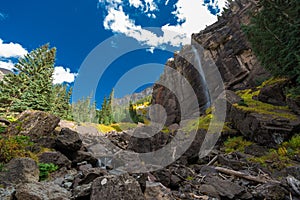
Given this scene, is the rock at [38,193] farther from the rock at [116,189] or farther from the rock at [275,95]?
the rock at [275,95]

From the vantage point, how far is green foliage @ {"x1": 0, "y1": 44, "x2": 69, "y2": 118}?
26.9 m

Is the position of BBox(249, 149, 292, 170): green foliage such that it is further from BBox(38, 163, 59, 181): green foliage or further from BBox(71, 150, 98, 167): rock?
BBox(38, 163, 59, 181): green foliage

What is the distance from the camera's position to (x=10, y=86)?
2808 centimetres

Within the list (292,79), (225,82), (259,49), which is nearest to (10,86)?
(259,49)

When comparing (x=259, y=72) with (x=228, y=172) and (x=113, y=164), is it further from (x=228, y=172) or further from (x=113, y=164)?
(x=113, y=164)

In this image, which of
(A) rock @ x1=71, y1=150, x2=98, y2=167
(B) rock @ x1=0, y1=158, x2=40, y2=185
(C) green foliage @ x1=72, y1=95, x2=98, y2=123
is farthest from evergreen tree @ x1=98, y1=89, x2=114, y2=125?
(B) rock @ x1=0, y1=158, x2=40, y2=185

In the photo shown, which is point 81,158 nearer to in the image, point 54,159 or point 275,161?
point 54,159

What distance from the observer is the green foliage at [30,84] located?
1057 inches

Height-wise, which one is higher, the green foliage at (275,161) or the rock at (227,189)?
the rock at (227,189)

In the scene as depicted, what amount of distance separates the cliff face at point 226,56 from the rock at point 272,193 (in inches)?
1112

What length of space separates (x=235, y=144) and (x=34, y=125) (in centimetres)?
1520

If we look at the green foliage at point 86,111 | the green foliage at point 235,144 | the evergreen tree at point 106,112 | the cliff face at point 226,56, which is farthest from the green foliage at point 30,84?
the green foliage at point 86,111

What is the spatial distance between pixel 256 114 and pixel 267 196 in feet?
35.1

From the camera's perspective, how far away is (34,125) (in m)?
12.7
